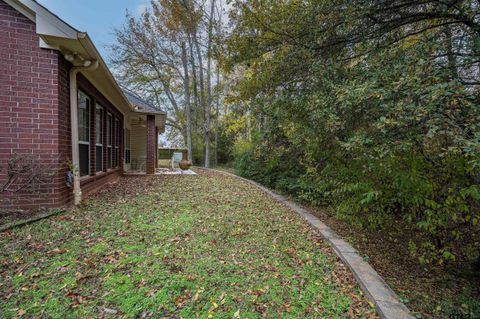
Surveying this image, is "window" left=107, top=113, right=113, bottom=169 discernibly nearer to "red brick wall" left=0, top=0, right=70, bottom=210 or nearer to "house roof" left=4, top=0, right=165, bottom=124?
"house roof" left=4, top=0, right=165, bottom=124

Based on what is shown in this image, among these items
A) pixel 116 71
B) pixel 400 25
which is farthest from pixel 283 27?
pixel 116 71

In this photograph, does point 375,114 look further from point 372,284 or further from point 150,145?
point 150,145

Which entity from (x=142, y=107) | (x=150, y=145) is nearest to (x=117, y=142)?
(x=150, y=145)

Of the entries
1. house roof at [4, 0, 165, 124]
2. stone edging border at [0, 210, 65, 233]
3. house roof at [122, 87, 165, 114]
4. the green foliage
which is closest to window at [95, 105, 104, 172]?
house roof at [4, 0, 165, 124]

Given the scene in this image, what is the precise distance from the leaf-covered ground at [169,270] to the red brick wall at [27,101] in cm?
89

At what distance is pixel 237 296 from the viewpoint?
232cm

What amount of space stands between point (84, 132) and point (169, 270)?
4589 millimetres

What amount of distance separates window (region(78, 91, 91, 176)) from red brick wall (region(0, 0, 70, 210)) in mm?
1228

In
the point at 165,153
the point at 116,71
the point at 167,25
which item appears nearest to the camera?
the point at 167,25

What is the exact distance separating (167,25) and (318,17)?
14.5 metres

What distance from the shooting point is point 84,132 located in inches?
229

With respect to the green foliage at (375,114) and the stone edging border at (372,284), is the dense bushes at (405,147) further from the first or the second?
the stone edging border at (372,284)

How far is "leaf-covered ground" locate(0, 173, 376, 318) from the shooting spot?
7.02 ft

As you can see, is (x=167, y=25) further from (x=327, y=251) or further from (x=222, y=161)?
(x=327, y=251)
